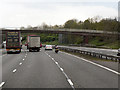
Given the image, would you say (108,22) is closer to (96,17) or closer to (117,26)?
(117,26)

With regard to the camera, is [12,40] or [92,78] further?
[12,40]

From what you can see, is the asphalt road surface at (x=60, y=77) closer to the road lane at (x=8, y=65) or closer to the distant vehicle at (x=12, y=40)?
the road lane at (x=8, y=65)

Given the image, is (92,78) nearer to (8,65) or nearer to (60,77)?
(60,77)

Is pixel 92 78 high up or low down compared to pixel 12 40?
down

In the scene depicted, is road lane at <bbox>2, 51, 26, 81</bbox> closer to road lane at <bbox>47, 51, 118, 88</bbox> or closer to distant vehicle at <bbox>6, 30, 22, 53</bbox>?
road lane at <bbox>47, 51, 118, 88</bbox>

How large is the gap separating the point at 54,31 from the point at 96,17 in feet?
151

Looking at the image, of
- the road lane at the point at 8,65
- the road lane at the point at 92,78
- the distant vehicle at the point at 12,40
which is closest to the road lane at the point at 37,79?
the road lane at the point at 8,65

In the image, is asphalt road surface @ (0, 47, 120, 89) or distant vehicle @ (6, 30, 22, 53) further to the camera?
distant vehicle @ (6, 30, 22, 53)

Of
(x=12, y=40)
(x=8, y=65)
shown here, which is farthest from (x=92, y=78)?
(x=12, y=40)

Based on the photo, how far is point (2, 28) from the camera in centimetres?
8275

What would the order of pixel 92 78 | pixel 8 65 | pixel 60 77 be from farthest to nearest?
1. pixel 8 65
2. pixel 60 77
3. pixel 92 78

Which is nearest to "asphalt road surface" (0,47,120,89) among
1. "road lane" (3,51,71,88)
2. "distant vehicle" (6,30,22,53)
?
"road lane" (3,51,71,88)

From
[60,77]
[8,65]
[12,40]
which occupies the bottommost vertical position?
[8,65]

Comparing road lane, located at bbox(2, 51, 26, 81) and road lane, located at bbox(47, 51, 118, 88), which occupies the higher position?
road lane, located at bbox(47, 51, 118, 88)
